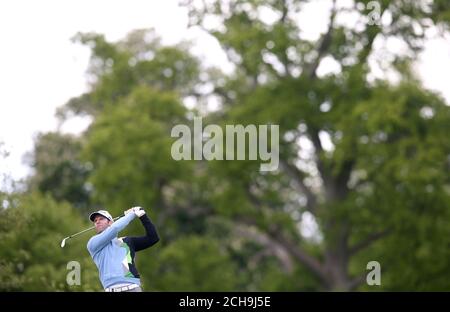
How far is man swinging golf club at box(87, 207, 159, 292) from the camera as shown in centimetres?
913

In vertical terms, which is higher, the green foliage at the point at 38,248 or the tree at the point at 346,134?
the tree at the point at 346,134

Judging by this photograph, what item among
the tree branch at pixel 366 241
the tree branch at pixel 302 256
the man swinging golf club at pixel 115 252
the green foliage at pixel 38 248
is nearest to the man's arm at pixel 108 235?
the man swinging golf club at pixel 115 252

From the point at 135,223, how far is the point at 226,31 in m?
6.84

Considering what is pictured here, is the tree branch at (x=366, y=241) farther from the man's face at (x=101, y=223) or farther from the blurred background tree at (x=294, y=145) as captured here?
the man's face at (x=101, y=223)

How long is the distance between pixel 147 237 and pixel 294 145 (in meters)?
25.5

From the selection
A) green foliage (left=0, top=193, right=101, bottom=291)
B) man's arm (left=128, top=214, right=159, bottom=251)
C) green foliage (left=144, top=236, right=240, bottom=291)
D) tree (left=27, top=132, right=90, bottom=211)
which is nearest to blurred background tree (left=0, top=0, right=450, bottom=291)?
green foliage (left=144, top=236, right=240, bottom=291)

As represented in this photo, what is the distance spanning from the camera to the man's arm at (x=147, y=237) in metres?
9.36

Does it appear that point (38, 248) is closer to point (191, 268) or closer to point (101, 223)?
point (191, 268)

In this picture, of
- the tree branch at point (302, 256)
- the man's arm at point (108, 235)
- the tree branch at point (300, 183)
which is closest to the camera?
the man's arm at point (108, 235)

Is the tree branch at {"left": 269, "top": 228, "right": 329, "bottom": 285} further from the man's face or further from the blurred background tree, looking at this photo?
the man's face

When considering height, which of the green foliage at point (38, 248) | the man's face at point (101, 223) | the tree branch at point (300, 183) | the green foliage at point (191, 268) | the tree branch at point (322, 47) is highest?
the tree branch at point (322, 47)

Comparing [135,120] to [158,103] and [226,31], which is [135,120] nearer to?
[158,103]
